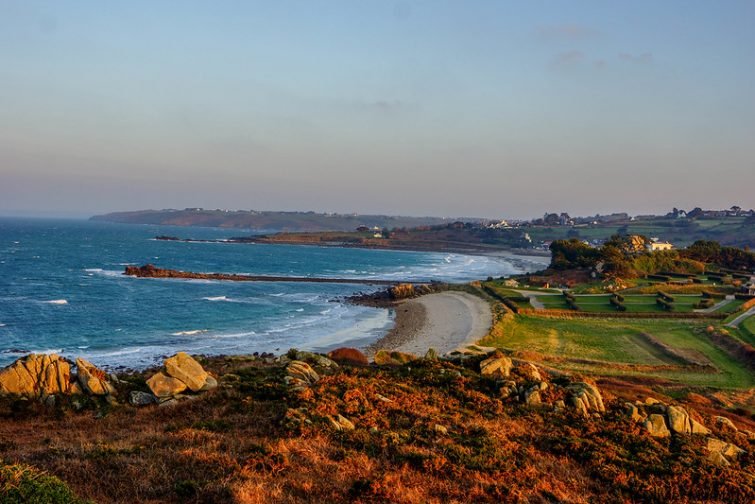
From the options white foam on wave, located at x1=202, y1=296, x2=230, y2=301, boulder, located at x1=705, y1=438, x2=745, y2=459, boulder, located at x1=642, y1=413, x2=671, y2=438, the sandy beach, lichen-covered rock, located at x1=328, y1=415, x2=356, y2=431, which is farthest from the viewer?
white foam on wave, located at x1=202, y1=296, x2=230, y2=301

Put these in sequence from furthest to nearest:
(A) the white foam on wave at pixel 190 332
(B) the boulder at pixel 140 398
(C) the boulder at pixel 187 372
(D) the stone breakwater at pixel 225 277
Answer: (D) the stone breakwater at pixel 225 277
(A) the white foam on wave at pixel 190 332
(C) the boulder at pixel 187 372
(B) the boulder at pixel 140 398

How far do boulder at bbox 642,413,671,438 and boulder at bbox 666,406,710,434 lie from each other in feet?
0.98

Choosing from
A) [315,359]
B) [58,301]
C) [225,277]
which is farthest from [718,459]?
[225,277]

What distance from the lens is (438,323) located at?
187 feet

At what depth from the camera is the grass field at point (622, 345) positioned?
3550 centimetres

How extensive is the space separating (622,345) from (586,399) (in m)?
26.3

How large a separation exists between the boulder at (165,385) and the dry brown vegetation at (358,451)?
132 cm

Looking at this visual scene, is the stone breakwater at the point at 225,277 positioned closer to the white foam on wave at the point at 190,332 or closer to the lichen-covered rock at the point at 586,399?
the white foam on wave at the point at 190,332

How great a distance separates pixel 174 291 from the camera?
74.1 meters

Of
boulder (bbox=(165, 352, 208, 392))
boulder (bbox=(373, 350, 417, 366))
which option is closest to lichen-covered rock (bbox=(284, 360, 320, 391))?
boulder (bbox=(165, 352, 208, 392))

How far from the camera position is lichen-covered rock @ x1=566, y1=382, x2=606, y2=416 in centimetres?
2042

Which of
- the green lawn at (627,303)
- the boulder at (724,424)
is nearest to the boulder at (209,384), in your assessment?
the boulder at (724,424)

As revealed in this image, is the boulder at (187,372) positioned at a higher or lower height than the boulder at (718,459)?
higher

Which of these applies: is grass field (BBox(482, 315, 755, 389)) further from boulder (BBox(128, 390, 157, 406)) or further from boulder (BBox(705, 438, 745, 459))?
boulder (BBox(128, 390, 157, 406))
